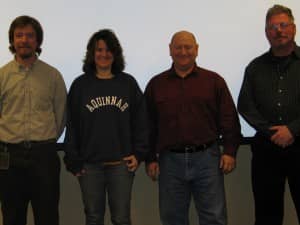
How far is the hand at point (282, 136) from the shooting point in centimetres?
219

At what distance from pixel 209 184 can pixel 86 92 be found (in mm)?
845

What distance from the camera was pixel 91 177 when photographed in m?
2.27

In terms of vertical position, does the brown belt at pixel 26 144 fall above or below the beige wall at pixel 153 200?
above

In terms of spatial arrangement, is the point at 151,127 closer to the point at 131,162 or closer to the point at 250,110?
the point at 131,162

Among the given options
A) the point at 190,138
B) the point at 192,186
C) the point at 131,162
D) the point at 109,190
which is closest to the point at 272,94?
the point at 190,138

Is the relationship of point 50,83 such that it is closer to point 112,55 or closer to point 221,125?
point 112,55

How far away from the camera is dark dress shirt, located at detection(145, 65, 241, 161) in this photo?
2318 millimetres

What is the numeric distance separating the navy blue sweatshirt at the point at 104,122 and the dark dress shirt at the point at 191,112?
0.10 meters

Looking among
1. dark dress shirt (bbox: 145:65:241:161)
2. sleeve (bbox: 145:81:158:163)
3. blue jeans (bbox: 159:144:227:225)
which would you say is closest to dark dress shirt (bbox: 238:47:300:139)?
dark dress shirt (bbox: 145:65:241:161)

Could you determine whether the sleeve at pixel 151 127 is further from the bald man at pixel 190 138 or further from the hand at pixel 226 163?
the hand at pixel 226 163

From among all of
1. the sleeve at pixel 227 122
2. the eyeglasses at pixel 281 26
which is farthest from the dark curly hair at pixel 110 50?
the eyeglasses at pixel 281 26

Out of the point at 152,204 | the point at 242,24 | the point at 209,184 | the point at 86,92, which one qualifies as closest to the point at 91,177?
the point at 86,92

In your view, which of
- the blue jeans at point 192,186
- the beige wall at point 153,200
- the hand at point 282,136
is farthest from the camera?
the beige wall at point 153,200

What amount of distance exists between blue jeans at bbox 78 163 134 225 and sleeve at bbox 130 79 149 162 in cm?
12
